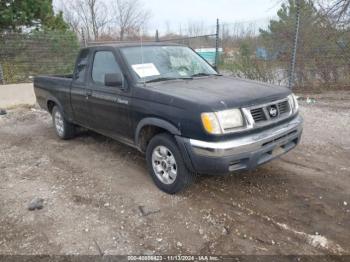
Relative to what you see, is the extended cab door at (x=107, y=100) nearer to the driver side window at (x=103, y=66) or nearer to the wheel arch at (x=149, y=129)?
the driver side window at (x=103, y=66)

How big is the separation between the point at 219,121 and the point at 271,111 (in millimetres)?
796

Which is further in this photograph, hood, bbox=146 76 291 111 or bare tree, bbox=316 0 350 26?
bare tree, bbox=316 0 350 26

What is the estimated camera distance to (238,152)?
3.33 m

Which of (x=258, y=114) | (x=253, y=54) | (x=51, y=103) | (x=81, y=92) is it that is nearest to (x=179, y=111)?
(x=258, y=114)

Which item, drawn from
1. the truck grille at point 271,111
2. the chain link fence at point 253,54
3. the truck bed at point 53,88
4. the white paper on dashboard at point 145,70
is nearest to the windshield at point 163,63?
the white paper on dashboard at point 145,70

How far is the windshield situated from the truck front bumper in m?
1.17

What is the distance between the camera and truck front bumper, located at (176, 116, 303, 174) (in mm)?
3301

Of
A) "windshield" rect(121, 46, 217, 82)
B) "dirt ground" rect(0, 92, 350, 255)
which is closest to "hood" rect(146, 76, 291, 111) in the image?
"windshield" rect(121, 46, 217, 82)

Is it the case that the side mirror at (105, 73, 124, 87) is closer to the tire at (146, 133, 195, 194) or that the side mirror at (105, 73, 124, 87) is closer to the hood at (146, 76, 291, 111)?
the hood at (146, 76, 291, 111)

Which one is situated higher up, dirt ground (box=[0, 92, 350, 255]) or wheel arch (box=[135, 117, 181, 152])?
wheel arch (box=[135, 117, 181, 152])

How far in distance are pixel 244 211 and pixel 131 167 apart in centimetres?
196

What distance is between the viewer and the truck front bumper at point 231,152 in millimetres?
3301

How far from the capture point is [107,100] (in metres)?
4.55

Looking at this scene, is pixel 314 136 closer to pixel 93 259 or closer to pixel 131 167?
pixel 131 167
